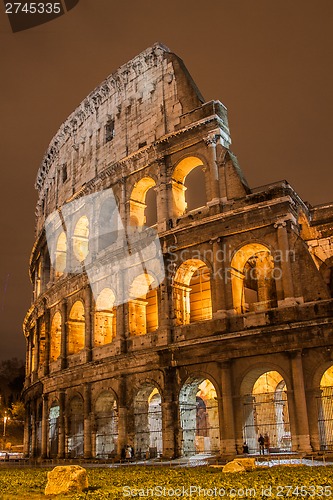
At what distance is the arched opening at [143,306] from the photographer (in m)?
21.7

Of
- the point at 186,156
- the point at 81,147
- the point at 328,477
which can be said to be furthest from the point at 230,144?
the point at 328,477

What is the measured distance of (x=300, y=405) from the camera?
16.4m

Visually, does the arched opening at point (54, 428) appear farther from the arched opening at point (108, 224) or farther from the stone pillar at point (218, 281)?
the stone pillar at point (218, 281)

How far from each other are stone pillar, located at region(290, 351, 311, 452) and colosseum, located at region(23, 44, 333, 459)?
42 millimetres

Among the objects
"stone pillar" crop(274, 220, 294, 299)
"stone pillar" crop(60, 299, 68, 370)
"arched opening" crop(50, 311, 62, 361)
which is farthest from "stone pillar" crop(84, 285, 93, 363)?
"stone pillar" crop(274, 220, 294, 299)

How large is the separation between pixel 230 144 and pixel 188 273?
17.5 feet

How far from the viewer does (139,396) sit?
20.6m

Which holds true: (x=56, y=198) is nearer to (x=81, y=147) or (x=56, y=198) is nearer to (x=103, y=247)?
(x=81, y=147)

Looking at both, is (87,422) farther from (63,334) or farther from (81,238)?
(81,238)

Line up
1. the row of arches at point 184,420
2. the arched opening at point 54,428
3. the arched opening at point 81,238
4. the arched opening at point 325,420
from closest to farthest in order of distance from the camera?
1. the arched opening at point 325,420
2. the row of arches at point 184,420
3. the arched opening at point 54,428
4. the arched opening at point 81,238

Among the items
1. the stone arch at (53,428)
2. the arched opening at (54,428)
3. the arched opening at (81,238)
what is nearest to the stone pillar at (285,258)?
the arched opening at (81,238)

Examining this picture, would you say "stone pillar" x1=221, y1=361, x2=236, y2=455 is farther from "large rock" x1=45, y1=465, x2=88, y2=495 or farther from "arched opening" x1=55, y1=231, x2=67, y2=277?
"arched opening" x1=55, y1=231, x2=67, y2=277

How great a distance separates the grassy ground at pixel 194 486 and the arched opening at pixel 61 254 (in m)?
16.4

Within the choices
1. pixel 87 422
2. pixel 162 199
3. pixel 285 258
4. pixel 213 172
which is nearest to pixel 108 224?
pixel 162 199
